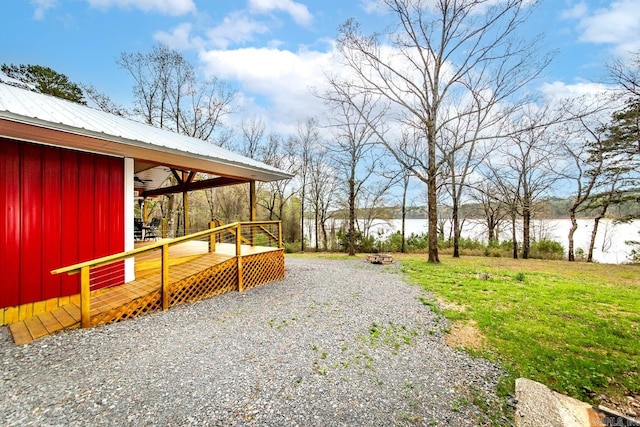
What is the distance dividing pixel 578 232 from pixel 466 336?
16.3 m

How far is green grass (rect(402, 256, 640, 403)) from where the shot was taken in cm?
269

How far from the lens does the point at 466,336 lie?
3.63 metres

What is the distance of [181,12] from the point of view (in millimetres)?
10102

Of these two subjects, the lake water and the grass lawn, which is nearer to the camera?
the grass lawn

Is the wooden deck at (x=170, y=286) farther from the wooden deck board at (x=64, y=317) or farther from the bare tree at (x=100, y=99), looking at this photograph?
the bare tree at (x=100, y=99)

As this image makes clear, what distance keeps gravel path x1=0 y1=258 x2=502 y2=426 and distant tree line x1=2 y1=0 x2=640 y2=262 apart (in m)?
5.86

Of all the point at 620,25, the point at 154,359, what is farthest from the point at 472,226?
the point at 154,359

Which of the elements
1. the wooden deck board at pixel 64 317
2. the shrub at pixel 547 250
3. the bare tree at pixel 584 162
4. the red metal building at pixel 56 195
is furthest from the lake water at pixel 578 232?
the wooden deck board at pixel 64 317

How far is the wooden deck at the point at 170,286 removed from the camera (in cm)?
356

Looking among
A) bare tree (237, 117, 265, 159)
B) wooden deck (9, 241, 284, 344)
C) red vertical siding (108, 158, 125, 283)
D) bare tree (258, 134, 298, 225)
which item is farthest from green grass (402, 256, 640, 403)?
bare tree (237, 117, 265, 159)

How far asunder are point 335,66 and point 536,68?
725cm

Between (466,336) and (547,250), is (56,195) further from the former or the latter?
(547,250)

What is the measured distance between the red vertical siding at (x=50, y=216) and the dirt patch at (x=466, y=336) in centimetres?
568

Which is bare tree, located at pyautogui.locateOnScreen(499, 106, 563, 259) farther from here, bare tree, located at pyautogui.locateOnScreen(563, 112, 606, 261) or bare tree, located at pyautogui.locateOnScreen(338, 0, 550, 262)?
bare tree, located at pyautogui.locateOnScreen(338, 0, 550, 262)
